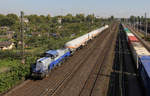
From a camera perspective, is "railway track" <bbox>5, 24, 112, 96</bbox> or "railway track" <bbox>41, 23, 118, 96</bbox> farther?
"railway track" <bbox>5, 24, 112, 96</bbox>

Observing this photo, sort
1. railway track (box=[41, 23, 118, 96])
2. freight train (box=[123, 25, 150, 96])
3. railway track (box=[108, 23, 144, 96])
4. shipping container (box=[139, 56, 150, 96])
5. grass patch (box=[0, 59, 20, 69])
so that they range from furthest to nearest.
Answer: grass patch (box=[0, 59, 20, 69]) < railway track (box=[108, 23, 144, 96]) < railway track (box=[41, 23, 118, 96]) < freight train (box=[123, 25, 150, 96]) < shipping container (box=[139, 56, 150, 96])

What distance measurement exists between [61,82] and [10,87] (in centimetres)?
644

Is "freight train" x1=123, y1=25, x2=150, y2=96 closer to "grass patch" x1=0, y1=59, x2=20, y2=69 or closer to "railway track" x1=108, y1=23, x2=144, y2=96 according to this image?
"railway track" x1=108, y1=23, x2=144, y2=96

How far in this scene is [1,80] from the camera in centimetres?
1880

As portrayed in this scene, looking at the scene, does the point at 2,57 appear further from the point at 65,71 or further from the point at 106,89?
the point at 106,89

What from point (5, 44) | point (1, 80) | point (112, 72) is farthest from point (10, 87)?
point (5, 44)

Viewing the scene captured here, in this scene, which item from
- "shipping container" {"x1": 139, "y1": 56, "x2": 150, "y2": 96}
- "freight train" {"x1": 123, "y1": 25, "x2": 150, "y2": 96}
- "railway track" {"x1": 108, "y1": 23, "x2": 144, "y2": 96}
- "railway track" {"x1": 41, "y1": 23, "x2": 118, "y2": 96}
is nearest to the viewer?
"shipping container" {"x1": 139, "y1": 56, "x2": 150, "y2": 96}

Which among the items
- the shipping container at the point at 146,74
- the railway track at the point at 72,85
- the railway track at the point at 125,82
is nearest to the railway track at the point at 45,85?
the railway track at the point at 72,85

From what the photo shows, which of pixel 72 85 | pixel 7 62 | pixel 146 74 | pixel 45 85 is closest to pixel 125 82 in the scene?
pixel 146 74

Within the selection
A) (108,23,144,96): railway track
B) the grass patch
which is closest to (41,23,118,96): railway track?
(108,23,144,96): railway track

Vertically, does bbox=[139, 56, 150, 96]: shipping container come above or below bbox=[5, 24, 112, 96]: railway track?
above

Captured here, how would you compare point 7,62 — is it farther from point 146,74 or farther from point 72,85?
point 146,74

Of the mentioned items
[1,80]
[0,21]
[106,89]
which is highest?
[0,21]

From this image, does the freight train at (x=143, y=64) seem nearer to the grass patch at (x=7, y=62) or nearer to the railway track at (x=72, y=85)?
the railway track at (x=72, y=85)
